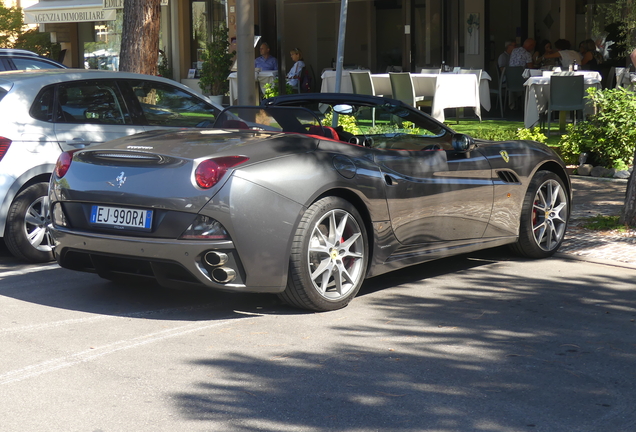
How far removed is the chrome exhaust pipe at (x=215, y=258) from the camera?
5156mm

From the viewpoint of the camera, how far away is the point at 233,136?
5.76 m

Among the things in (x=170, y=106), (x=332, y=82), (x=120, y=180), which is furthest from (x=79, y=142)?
(x=332, y=82)

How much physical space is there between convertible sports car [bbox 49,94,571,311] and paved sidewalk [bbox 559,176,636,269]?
1068mm

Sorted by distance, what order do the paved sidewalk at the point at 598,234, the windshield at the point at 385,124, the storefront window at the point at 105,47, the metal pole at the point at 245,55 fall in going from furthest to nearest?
1. the storefront window at the point at 105,47
2. the metal pole at the point at 245,55
3. the paved sidewalk at the point at 598,234
4. the windshield at the point at 385,124

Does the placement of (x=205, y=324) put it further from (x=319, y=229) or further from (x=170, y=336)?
(x=319, y=229)

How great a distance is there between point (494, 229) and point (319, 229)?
1790 millimetres

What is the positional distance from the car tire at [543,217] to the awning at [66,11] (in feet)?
62.7

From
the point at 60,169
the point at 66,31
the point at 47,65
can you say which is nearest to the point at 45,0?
the point at 66,31

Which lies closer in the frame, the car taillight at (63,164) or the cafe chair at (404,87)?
the car taillight at (63,164)

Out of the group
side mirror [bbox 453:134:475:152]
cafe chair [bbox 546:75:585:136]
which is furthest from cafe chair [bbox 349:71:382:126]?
side mirror [bbox 453:134:475:152]

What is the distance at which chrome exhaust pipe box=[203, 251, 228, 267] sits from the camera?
5156 millimetres

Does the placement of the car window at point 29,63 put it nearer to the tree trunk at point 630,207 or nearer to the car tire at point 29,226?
the car tire at point 29,226

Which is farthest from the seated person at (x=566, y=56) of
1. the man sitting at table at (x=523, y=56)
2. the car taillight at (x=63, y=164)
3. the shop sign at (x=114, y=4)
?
the car taillight at (x=63, y=164)

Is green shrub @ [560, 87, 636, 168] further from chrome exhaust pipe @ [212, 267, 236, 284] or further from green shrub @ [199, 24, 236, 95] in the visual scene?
green shrub @ [199, 24, 236, 95]
